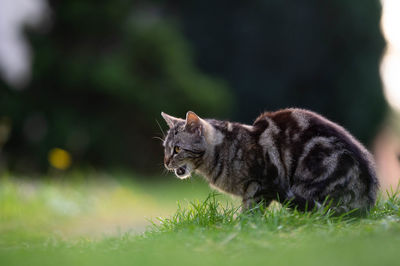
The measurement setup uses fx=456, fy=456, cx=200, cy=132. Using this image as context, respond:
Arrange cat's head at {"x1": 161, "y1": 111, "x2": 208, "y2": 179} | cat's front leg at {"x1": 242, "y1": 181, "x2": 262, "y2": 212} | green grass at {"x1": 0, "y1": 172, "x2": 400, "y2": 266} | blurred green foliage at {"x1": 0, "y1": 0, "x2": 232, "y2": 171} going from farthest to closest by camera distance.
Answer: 1. blurred green foliage at {"x1": 0, "y1": 0, "x2": 232, "y2": 171}
2. cat's head at {"x1": 161, "y1": 111, "x2": 208, "y2": 179}
3. cat's front leg at {"x1": 242, "y1": 181, "x2": 262, "y2": 212}
4. green grass at {"x1": 0, "y1": 172, "x2": 400, "y2": 266}

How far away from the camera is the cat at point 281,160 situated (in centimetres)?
371

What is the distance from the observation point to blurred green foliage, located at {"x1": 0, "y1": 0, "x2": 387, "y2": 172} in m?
10.7

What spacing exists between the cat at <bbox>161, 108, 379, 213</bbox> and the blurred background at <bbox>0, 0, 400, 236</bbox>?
14.8 feet

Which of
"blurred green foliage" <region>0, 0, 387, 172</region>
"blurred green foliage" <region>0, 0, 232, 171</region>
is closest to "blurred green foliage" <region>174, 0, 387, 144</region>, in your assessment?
"blurred green foliage" <region>0, 0, 387, 172</region>

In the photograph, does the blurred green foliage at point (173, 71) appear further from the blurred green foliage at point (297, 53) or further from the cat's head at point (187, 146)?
the cat's head at point (187, 146)

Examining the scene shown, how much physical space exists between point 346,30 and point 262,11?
101 inches

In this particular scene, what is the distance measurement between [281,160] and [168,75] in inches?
316

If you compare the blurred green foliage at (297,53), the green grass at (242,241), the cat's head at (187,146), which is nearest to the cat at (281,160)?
the cat's head at (187,146)

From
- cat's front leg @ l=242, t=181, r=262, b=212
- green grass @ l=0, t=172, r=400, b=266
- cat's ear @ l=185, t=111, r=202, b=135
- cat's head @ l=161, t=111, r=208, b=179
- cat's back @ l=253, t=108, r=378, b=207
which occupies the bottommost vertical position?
green grass @ l=0, t=172, r=400, b=266

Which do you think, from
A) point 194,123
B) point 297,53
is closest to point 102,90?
point 297,53

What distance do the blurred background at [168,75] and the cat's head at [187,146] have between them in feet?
14.2

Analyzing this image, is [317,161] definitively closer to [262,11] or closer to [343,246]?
[343,246]

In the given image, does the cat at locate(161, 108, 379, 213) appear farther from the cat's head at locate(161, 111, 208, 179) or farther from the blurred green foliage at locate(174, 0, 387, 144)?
the blurred green foliage at locate(174, 0, 387, 144)

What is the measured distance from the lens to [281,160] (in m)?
3.88
